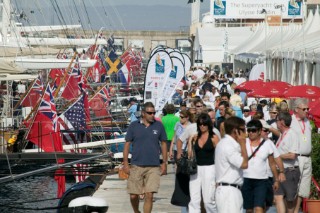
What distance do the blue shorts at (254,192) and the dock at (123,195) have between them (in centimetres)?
353

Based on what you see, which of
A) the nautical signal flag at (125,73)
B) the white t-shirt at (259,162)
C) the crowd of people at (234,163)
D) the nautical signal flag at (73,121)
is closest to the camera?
the crowd of people at (234,163)

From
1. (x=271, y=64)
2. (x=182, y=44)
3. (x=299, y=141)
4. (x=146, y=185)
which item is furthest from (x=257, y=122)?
(x=182, y=44)

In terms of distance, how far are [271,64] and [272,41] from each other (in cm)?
289

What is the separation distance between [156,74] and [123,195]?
28.7 feet

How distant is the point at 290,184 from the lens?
13.5 m

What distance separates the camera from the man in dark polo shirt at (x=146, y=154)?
14.1 meters

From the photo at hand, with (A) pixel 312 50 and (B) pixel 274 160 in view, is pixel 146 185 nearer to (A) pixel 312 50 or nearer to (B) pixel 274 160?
(B) pixel 274 160

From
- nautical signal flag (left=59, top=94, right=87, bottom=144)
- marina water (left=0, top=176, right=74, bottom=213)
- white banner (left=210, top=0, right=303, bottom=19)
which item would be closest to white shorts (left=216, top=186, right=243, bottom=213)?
marina water (left=0, top=176, right=74, bottom=213)

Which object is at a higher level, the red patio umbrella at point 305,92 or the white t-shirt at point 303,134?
the red patio umbrella at point 305,92

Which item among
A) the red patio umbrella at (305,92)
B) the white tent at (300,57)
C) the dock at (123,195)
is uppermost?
the white tent at (300,57)

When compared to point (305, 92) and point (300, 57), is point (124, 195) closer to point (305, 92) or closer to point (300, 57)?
point (305, 92)

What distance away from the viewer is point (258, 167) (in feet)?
40.1

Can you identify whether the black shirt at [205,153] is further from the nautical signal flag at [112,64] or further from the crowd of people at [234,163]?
the nautical signal flag at [112,64]

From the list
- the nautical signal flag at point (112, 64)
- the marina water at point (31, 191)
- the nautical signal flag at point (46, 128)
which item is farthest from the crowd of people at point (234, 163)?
the nautical signal flag at point (112, 64)
